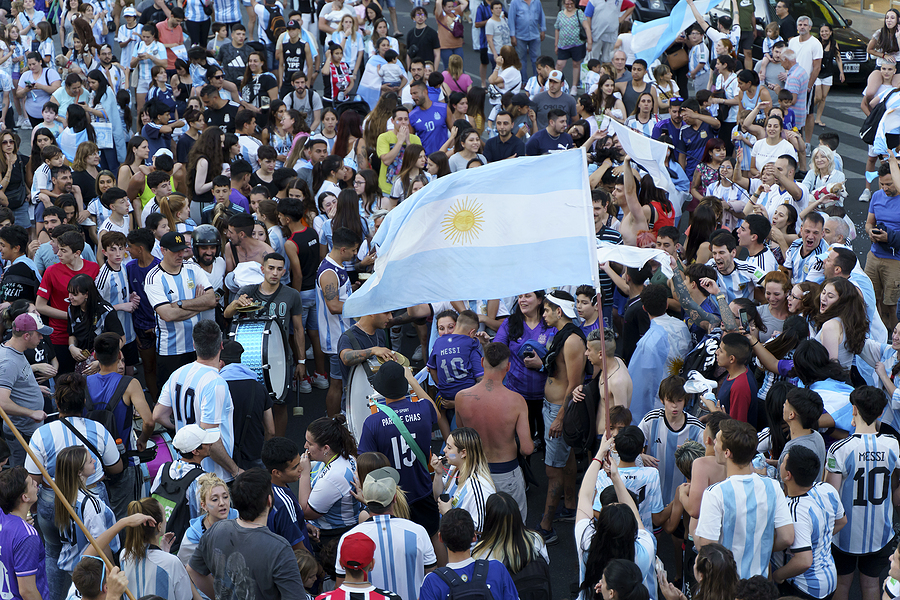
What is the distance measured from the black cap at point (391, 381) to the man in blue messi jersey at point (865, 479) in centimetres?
278

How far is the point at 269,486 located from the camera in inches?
195

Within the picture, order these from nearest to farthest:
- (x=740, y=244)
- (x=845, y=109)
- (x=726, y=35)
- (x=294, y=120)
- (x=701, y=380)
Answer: (x=701, y=380), (x=740, y=244), (x=294, y=120), (x=726, y=35), (x=845, y=109)

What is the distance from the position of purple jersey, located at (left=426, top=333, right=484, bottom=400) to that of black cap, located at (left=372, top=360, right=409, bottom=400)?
43.1 inches

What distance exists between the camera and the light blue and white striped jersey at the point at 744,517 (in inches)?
205

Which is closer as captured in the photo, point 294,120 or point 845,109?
point 294,120

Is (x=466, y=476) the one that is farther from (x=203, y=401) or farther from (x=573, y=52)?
(x=573, y=52)

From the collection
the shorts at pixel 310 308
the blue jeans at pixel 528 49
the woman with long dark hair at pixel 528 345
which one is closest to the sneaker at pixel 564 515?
the woman with long dark hair at pixel 528 345

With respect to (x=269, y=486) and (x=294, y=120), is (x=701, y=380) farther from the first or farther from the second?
(x=294, y=120)

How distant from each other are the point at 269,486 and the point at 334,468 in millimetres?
935

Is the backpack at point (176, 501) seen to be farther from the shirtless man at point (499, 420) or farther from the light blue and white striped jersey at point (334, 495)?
the shirtless man at point (499, 420)

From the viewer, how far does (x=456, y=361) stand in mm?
7414

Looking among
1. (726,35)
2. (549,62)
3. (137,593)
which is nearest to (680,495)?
(137,593)

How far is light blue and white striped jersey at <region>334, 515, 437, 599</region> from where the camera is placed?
503 centimetres

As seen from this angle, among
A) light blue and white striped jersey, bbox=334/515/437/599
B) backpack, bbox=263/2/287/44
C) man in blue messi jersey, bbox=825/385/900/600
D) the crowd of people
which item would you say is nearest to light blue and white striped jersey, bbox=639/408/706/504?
the crowd of people
